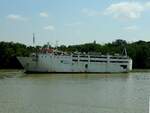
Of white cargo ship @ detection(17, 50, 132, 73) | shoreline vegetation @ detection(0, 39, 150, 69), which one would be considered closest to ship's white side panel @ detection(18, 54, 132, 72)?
white cargo ship @ detection(17, 50, 132, 73)

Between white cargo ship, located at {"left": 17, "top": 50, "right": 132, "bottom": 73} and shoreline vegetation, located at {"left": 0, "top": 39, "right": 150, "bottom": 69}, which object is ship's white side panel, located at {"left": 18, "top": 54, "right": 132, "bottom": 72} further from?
shoreline vegetation, located at {"left": 0, "top": 39, "right": 150, "bottom": 69}

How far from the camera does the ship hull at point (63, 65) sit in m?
108

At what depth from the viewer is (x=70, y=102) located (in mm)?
36625

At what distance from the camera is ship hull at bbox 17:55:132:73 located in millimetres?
108438

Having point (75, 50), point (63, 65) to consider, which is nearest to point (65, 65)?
point (63, 65)

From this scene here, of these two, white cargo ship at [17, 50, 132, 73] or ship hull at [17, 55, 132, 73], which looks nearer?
ship hull at [17, 55, 132, 73]

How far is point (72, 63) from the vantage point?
112625 millimetres

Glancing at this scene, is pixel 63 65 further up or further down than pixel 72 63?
further down

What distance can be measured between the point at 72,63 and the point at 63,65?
2541mm

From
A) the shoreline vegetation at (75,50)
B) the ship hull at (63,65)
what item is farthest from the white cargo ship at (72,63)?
the shoreline vegetation at (75,50)

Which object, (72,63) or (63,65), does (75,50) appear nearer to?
(72,63)

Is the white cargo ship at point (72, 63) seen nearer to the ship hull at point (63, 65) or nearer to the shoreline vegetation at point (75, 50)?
the ship hull at point (63, 65)

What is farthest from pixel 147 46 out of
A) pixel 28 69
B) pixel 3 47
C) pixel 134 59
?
pixel 28 69

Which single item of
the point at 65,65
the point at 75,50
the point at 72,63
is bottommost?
the point at 65,65
